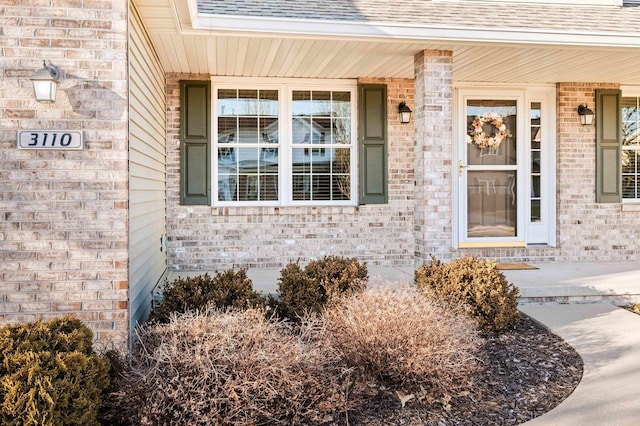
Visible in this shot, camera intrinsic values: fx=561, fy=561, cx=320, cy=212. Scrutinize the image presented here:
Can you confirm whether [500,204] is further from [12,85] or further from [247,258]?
[12,85]

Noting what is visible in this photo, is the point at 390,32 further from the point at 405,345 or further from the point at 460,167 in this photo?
the point at 405,345

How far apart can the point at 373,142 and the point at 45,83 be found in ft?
15.6

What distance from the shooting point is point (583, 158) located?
8273 mm

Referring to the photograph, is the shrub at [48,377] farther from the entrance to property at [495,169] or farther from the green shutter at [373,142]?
the entrance to property at [495,169]

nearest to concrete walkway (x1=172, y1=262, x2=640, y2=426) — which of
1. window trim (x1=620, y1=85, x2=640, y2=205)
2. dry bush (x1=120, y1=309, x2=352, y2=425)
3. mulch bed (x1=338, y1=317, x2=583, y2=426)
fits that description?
mulch bed (x1=338, y1=317, x2=583, y2=426)

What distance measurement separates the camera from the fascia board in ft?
18.4

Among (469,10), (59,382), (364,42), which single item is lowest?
(59,382)

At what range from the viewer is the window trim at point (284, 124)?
25.2 ft

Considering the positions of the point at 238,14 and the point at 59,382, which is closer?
the point at 59,382

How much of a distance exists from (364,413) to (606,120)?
22.2 ft

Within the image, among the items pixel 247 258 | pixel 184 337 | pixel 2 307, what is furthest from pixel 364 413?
pixel 247 258

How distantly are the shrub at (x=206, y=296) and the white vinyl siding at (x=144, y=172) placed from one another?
0.25 meters

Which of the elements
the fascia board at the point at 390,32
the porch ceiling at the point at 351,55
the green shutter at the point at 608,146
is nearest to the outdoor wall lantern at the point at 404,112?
the porch ceiling at the point at 351,55

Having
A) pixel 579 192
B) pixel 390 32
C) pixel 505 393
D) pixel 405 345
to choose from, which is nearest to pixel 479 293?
pixel 505 393
